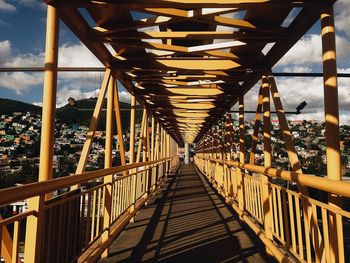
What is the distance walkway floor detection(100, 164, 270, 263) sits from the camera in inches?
163

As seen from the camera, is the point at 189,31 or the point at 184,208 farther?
the point at 184,208

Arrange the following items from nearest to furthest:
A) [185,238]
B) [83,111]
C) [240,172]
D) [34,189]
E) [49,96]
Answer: [34,189], [49,96], [185,238], [240,172], [83,111]

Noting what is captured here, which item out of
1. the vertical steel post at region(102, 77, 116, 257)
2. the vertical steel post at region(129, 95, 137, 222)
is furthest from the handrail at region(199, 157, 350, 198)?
the vertical steel post at region(129, 95, 137, 222)

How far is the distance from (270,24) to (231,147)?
6116 millimetres

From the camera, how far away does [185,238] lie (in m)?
5.02

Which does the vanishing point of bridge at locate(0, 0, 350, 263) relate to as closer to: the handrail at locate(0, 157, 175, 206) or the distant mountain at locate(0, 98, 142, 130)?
the handrail at locate(0, 157, 175, 206)

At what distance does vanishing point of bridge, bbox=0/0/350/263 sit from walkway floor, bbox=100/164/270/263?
18 millimetres

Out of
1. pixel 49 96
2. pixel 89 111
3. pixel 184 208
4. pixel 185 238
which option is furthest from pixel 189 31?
pixel 89 111

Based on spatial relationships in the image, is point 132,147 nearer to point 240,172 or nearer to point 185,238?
point 240,172

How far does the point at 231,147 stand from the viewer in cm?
1020

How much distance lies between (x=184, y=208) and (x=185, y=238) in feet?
9.21

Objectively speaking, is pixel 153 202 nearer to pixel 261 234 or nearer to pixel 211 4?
pixel 261 234

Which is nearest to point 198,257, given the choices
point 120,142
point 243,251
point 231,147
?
point 243,251

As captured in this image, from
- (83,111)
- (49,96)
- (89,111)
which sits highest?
(83,111)
